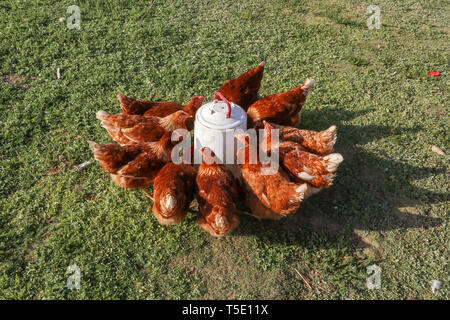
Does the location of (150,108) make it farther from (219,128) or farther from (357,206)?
(357,206)

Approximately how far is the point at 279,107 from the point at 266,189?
1.42 metres

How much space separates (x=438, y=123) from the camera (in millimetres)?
5629

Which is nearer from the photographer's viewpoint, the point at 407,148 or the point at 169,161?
the point at 169,161

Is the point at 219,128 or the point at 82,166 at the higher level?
the point at 219,128

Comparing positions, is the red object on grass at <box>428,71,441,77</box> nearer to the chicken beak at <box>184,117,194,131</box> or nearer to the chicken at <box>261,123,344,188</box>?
the chicken at <box>261,123,344,188</box>

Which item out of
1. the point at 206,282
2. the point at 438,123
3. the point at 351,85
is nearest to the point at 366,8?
the point at 351,85

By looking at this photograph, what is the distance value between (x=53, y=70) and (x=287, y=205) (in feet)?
16.3

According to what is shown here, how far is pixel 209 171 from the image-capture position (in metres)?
3.80

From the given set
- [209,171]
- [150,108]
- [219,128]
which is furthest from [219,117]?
[150,108]

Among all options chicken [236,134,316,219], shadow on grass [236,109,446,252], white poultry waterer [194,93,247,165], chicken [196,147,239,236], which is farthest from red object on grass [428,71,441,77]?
chicken [196,147,239,236]

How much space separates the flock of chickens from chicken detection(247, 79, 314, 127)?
0.15ft

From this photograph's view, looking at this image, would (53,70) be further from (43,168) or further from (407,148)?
(407,148)


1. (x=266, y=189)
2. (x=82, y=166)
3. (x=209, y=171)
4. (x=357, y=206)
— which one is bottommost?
(x=357, y=206)
